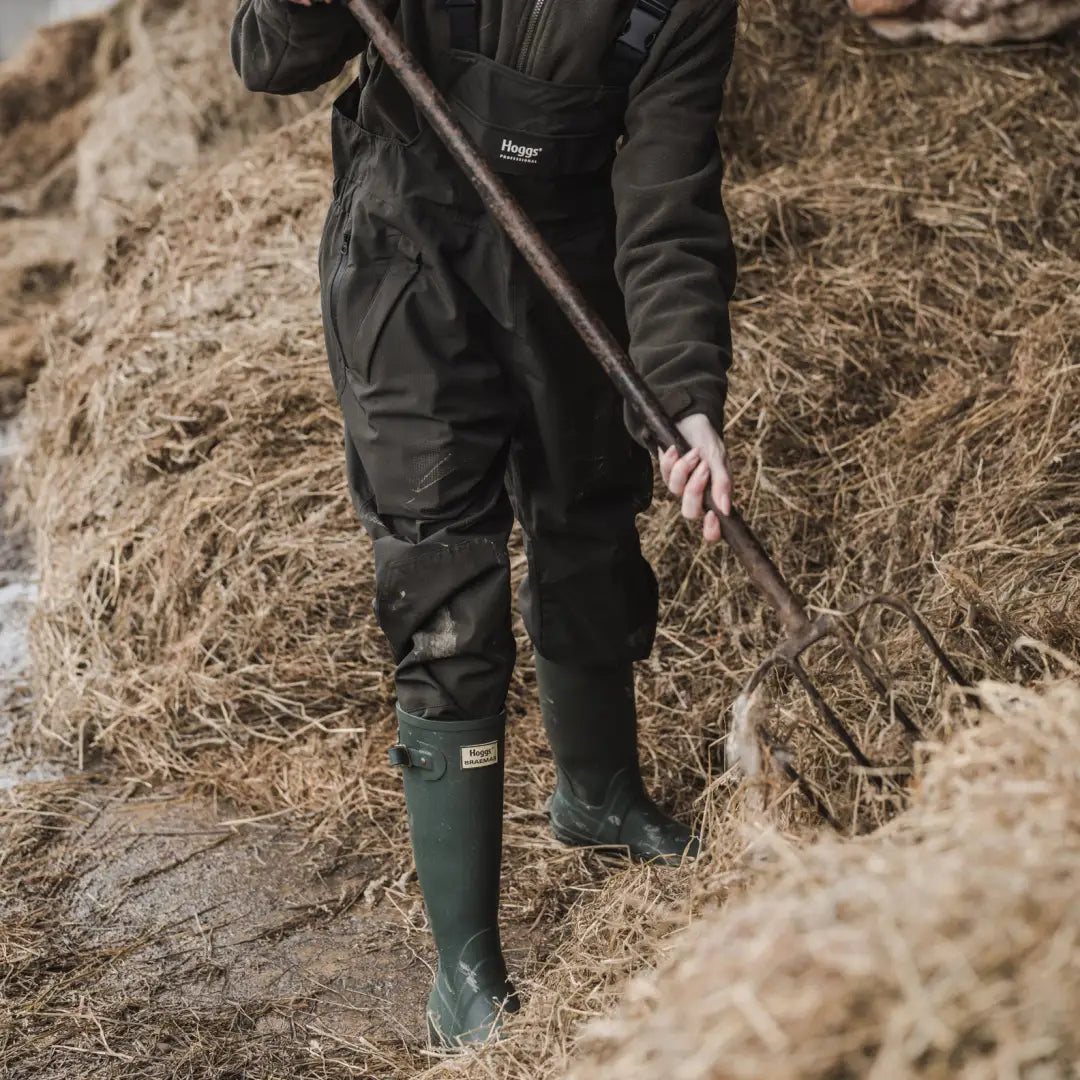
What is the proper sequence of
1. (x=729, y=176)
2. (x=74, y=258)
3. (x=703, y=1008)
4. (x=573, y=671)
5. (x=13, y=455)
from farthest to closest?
(x=74, y=258) < (x=13, y=455) < (x=729, y=176) < (x=573, y=671) < (x=703, y=1008)

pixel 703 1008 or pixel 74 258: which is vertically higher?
pixel 703 1008

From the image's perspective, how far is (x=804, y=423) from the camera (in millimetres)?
3625

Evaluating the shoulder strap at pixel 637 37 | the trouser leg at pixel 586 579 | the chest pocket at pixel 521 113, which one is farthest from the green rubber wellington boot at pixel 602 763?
the shoulder strap at pixel 637 37

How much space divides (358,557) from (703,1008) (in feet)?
8.05

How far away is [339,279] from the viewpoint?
A: 230 cm

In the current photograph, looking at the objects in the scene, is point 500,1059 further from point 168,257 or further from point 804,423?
point 168,257

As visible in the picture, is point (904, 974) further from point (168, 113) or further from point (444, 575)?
point (168, 113)

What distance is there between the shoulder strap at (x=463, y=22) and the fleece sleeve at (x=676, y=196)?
10.6 inches

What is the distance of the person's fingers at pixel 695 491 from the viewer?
200cm

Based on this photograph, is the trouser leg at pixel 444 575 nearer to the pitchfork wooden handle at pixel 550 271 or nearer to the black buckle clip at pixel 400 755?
the black buckle clip at pixel 400 755

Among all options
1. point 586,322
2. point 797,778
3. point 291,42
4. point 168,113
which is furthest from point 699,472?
point 168,113

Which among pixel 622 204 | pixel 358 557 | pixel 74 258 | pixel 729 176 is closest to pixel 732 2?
pixel 622 204

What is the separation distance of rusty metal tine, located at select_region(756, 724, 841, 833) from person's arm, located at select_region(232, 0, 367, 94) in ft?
4.13

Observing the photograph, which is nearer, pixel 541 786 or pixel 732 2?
pixel 732 2
